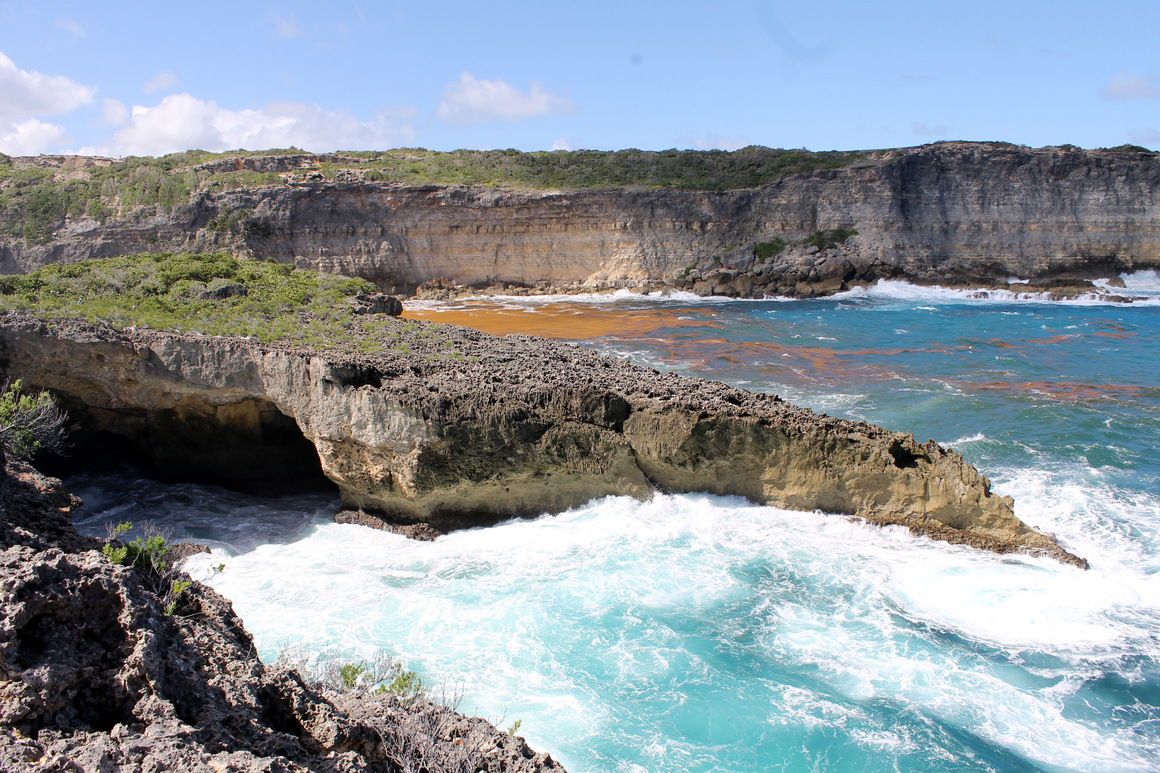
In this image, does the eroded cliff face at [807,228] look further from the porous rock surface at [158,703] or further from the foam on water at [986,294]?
the porous rock surface at [158,703]

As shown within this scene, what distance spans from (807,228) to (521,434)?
136ft

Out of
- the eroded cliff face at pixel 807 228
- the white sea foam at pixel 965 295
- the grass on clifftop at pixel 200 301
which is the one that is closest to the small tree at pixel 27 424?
the grass on clifftop at pixel 200 301

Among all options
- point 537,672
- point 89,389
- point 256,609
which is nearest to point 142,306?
point 89,389

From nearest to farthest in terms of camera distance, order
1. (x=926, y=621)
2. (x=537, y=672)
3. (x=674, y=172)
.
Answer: (x=537, y=672)
(x=926, y=621)
(x=674, y=172)

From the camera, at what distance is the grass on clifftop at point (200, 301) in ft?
49.8

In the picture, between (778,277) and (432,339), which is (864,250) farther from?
(432,339)

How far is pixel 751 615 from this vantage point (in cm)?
1098

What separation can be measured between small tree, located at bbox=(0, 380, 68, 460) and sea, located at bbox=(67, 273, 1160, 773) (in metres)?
2.32

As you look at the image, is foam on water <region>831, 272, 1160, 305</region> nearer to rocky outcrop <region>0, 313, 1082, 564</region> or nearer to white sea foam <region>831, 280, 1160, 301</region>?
white sea foam <region>831, 280, 1160, 301</region>

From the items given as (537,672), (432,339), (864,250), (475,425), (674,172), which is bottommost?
(537,672)

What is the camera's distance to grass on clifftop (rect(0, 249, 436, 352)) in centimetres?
1519

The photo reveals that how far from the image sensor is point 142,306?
16.1 meters

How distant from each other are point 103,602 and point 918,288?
167ft

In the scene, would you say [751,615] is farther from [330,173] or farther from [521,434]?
[330,173]
